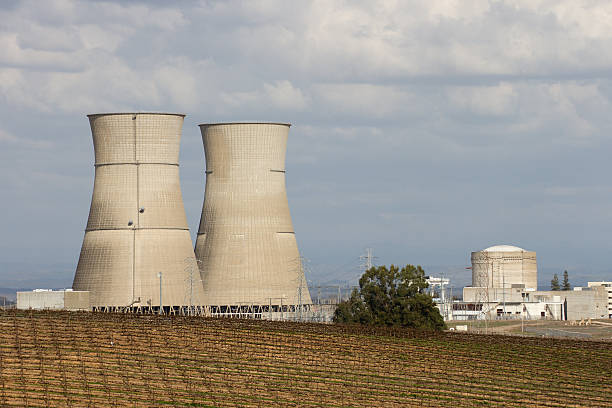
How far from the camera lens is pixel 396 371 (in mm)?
28047

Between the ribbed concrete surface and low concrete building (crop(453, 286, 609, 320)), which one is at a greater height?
the ribbed concrete surface

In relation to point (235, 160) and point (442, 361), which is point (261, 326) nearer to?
point (442, 361)

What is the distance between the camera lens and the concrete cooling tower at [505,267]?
9112cm

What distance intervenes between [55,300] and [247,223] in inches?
381

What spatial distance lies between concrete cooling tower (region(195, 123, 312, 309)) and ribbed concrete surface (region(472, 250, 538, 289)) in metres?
41.4

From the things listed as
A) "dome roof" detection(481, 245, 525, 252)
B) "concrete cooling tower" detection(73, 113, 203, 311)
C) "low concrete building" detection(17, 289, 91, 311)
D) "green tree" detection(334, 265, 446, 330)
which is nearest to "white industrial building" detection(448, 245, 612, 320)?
"dome roof" detection(481, 245, 525, 252)

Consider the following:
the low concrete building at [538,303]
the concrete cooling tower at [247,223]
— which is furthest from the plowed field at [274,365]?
the low concrete building at [538,303]

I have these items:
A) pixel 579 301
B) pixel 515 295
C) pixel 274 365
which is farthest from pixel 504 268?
pixel 274 365

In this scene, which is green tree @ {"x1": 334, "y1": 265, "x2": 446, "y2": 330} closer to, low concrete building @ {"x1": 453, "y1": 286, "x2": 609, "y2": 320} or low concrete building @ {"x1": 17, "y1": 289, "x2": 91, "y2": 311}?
low concrete building @ {"x1": 17, "y1": 289, "x2": 91, "y2": 311}

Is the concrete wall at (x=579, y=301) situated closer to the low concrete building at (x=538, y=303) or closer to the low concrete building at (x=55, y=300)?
the low concrete building at (x=538, y=303)

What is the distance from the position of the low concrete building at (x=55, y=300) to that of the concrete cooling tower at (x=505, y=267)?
45018mm

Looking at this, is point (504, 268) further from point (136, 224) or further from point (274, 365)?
point (274, 365)

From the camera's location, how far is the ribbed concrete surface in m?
91.1

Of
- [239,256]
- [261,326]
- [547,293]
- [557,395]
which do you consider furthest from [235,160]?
[547,293]
